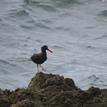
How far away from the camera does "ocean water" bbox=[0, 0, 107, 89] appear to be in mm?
16984

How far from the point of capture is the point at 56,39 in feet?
69.8

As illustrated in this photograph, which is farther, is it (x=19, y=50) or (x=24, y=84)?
(x=19, y=50)

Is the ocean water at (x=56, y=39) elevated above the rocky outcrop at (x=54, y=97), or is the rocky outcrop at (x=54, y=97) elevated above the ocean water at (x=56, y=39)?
the ocean water at (x=56, y=39)

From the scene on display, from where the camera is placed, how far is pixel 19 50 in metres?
19.5

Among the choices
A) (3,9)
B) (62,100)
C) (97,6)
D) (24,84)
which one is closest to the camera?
(62,100)

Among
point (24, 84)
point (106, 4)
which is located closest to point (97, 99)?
point (24, 84)

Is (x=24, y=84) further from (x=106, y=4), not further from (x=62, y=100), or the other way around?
(x=106, y=4)

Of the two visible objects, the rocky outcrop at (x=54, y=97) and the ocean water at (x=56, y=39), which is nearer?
the rocky outcrop at (x=54, y=97)

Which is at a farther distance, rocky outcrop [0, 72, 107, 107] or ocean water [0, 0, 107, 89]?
ocean water [0, 0, 107, 89]

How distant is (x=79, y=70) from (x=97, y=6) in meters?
10.3

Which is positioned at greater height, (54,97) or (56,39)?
(56,39)

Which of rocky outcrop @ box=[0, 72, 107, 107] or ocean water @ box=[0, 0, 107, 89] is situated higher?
ocean water @ box=[0, 0, 107, 89]

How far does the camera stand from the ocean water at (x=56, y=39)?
669 inches

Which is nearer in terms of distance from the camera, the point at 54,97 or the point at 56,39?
the point at 54,97
